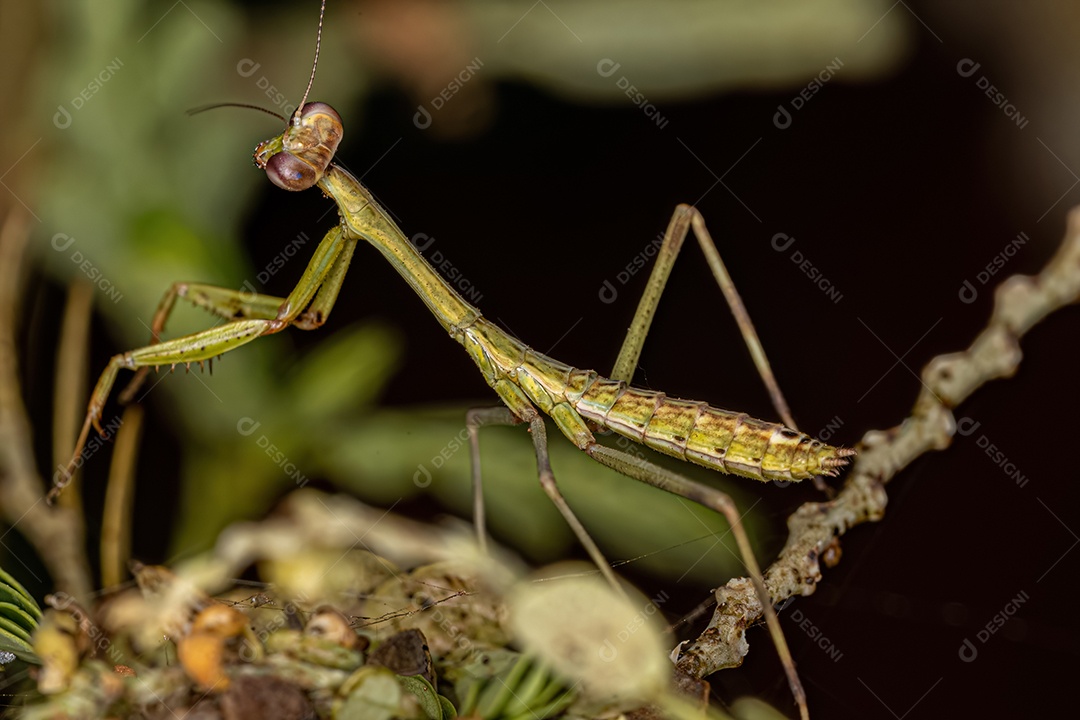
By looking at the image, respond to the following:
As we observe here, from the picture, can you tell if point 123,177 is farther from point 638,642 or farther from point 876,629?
point 876,629

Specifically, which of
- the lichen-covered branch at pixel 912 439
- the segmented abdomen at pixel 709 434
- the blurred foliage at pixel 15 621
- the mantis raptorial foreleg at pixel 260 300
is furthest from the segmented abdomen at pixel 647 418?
the blurred foliage at pixel 15 621

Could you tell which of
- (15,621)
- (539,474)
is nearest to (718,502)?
(539,474)

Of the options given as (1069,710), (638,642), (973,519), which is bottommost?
(638,642)

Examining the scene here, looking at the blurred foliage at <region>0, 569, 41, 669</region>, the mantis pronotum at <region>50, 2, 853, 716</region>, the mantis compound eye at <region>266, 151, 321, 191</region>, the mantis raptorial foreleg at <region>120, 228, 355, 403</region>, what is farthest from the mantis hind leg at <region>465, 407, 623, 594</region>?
the blurred foliage at <region>0, 569, 41, 669</region>

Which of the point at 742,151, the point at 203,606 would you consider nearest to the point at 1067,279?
the point at 742,151

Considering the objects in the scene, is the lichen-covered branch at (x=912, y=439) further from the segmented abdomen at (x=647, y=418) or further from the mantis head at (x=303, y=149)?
the mantis head at (x=303, y=149)

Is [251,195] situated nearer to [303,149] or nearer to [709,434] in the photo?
[303,149]
